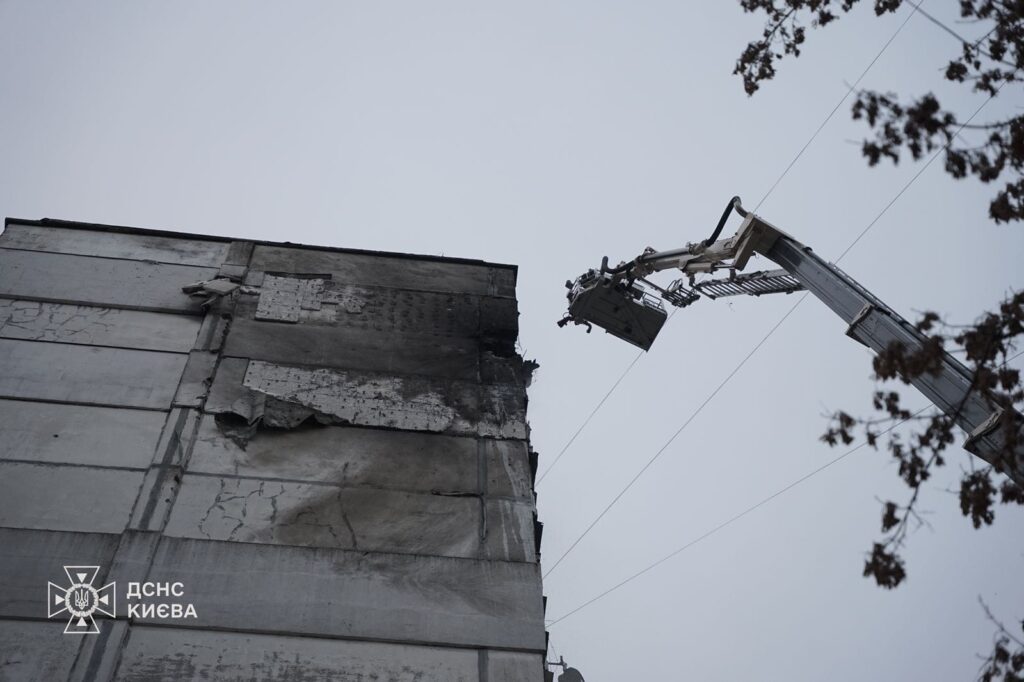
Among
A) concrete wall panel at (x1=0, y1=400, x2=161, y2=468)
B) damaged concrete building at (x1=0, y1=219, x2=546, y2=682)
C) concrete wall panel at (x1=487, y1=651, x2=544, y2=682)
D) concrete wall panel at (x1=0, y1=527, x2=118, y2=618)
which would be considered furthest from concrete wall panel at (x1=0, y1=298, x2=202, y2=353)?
concrete wall panel at (x1=487, y1=651, x2=544, y2=682)

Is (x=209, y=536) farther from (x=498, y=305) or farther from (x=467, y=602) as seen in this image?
(x=498, y=305)

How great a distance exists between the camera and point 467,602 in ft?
35.7

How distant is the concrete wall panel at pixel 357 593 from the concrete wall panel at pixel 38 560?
2.51ft

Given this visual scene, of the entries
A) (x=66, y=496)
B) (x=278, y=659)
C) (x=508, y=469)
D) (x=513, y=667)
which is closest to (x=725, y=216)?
(x=508, y=469)

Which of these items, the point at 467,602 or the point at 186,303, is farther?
the point at 186,303

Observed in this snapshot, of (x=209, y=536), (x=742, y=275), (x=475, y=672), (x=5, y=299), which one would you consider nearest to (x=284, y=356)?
(x=209, y=536)

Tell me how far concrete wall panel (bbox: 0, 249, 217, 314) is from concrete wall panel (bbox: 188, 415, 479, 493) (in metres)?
3.17

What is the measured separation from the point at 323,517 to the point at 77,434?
3.75m

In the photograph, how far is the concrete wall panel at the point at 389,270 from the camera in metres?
16.0

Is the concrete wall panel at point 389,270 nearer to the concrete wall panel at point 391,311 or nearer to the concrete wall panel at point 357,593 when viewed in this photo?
the concrete wall panel at point 391,311

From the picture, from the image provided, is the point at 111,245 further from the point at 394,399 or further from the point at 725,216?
the point at 725,216

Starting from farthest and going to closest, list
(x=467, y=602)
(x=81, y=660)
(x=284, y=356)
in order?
(x=284, y=356)
(x=467, y=602)
(x=81, y=660)

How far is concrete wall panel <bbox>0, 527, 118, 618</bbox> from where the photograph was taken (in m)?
10.2

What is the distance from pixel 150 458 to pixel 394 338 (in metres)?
4.23
